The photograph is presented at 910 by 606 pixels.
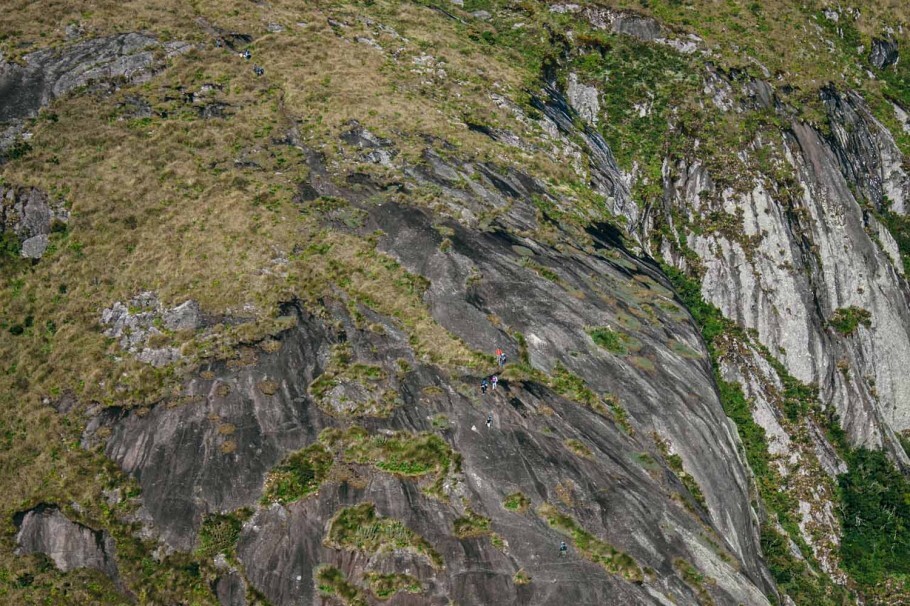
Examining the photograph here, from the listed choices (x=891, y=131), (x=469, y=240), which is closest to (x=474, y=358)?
(x=469, y=240)

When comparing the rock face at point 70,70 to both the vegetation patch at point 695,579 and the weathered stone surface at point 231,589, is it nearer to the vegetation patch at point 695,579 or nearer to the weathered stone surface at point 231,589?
the weathered stone surface at point 231,589

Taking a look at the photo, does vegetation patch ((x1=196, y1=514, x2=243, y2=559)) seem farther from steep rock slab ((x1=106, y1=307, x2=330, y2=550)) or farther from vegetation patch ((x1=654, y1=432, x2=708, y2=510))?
vegetation patch ((x1=654, y1=432, x2=708, y2=510))

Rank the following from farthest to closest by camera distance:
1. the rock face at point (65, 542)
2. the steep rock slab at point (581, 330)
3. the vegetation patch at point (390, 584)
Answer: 1. the steep rock slab at point (581, 330)
2. the rock face at point (65, 542)
3. the vegetation patch at point (390, 584)

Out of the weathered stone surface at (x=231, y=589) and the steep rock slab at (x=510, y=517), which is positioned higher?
the steep rock slab at (x=510, y=517)

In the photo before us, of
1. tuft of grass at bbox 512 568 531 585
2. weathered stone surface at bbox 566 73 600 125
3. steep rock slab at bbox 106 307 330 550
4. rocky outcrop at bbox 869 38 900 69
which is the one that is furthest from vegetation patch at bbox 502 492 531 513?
rocky outcrop at bbox 869 38 900 69

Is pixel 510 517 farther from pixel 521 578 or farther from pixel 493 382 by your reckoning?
pixel 493 382

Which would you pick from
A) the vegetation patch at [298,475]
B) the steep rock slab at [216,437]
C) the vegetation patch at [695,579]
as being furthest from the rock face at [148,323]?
the vegetation patch at [695,579]

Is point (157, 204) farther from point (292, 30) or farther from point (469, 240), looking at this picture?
point (292, 30)
